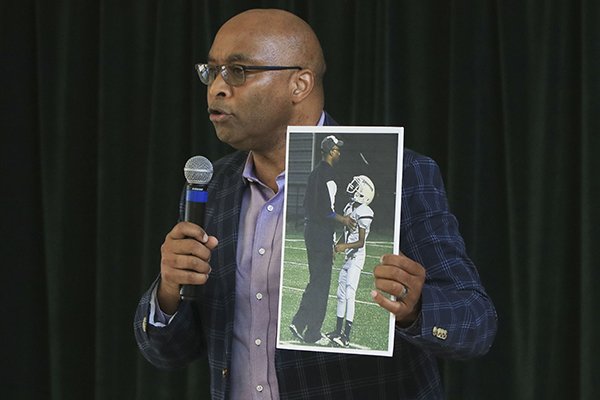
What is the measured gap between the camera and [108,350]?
3652 millimetres

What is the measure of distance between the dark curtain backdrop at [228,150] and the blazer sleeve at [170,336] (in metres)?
1.31

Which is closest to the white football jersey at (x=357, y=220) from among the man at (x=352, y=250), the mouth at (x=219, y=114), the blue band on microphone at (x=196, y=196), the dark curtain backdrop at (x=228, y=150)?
the man at (x=352, y=250)

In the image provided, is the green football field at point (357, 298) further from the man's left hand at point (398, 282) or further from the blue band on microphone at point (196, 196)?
the blue band on microphone at point (196, 196)

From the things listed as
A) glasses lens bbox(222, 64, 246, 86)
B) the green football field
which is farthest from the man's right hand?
glasses lens bbox(222, 64, 246, 86)

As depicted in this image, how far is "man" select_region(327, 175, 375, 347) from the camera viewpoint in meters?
1.64

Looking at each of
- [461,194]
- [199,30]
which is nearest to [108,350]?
[199,30]

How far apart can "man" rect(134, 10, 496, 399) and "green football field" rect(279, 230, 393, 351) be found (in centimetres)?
17

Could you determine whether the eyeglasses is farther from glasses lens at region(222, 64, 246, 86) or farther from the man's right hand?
the man's right hand

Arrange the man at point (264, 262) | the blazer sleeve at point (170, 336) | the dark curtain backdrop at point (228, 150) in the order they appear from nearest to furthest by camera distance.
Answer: the man at point (264, 262) → the blazer sleeve at point (170, 336) → the dark curtain backdrop at point (228, 150)

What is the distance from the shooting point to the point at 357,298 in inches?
64.9

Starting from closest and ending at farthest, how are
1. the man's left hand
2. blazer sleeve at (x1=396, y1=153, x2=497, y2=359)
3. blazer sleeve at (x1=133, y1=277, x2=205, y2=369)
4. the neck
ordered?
the man's left hand < blazer sleeve at (x1=396, y1=153, x2=497, y2=359) < blazer sleeve at (x1=133, y1=277, x2=205, y2=369) < the neck

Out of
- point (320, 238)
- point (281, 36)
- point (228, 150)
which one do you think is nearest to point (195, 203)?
point (320, 238)

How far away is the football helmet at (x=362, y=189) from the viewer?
1644mm

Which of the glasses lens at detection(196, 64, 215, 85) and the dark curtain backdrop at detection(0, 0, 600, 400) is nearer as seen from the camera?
the glasses lens at detection(196, 64, 215, 85)
